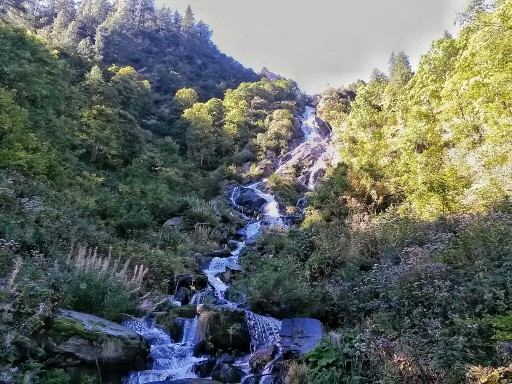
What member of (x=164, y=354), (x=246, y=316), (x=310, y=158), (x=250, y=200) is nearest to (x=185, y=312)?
(x=164, y=354)

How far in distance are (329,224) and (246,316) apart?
5820mm

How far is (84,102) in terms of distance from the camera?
76.0 ft

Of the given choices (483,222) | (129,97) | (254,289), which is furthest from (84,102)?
(483,222)

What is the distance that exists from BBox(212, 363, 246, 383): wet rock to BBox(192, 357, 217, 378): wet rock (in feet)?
0.42

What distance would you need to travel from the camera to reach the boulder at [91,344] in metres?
6.05

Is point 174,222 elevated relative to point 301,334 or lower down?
elevated

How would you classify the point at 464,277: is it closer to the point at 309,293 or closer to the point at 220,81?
the point at 309,293

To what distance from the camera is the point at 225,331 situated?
26.7 feet

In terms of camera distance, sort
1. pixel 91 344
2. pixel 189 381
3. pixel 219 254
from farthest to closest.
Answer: pixel 219 254, pixel 189 381, pixel 91 344

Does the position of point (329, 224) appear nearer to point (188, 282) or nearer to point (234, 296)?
point (234, 296)

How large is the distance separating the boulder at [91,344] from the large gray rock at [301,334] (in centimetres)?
282

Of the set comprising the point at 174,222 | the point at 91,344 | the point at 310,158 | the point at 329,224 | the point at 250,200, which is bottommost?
the point at 91,344

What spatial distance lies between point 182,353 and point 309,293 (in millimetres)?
3172

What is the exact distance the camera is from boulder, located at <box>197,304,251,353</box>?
26.6ft
